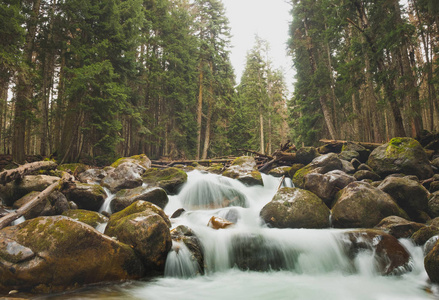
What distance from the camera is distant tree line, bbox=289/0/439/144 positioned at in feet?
33.6

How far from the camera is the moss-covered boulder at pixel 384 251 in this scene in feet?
16.3

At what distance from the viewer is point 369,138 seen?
58.0ft

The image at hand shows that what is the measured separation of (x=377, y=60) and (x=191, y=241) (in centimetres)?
Answer: 1260

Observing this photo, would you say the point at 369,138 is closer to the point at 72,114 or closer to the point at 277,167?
the point at 277,167

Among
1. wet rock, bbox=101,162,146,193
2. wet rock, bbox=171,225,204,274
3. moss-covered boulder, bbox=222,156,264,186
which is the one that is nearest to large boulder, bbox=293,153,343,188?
moss-covered boulder, bbox=222,156,264,186

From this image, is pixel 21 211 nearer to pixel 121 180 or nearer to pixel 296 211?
pixel 121 180

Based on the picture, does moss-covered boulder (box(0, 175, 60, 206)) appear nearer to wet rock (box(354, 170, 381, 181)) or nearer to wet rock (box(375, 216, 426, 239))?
wet rock (box(375, 216, 426, 239))

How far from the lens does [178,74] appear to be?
23.2 meters

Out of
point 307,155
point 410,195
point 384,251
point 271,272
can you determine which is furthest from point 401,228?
point 307,155

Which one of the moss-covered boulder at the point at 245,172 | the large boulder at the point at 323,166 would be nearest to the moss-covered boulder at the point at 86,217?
the moss-covered boulder at the point at 245,172

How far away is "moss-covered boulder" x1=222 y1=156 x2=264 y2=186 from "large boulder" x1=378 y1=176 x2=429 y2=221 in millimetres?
5376

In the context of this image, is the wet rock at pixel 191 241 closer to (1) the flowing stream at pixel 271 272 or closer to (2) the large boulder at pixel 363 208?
(1) the flowing stream at pixel 271 272

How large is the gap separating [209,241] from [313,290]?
2.63m

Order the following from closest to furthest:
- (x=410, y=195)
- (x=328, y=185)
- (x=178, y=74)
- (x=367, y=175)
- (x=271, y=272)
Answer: (x=271, y=272), (x=410, y=195), (x=328, y=185), (x=367, y=175), (x=178, y=74)
